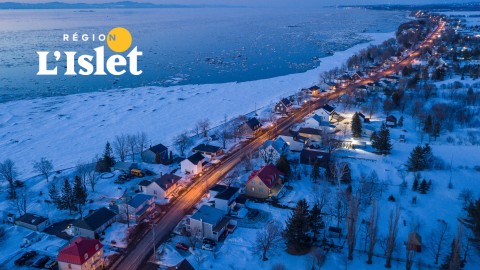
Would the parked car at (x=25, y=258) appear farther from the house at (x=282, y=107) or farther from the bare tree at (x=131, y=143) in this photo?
the house at (x=282, y=107)

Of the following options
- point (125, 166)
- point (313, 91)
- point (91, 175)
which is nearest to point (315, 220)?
point (125, 166)

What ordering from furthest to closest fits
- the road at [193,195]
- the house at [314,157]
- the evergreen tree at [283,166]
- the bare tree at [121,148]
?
the bare tree at [121,148] < the house at [314,157] < the evergreen tree at [283,166] < the road at [193,195]

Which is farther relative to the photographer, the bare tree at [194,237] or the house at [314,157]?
the house at [314,157]

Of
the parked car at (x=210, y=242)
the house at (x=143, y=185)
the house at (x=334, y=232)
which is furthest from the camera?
the house at (x=143, y=185)

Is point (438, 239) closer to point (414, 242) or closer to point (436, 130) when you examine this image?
point (414, 242)

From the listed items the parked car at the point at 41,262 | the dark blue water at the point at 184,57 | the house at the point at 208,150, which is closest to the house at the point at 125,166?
the house at the point at 208,150
